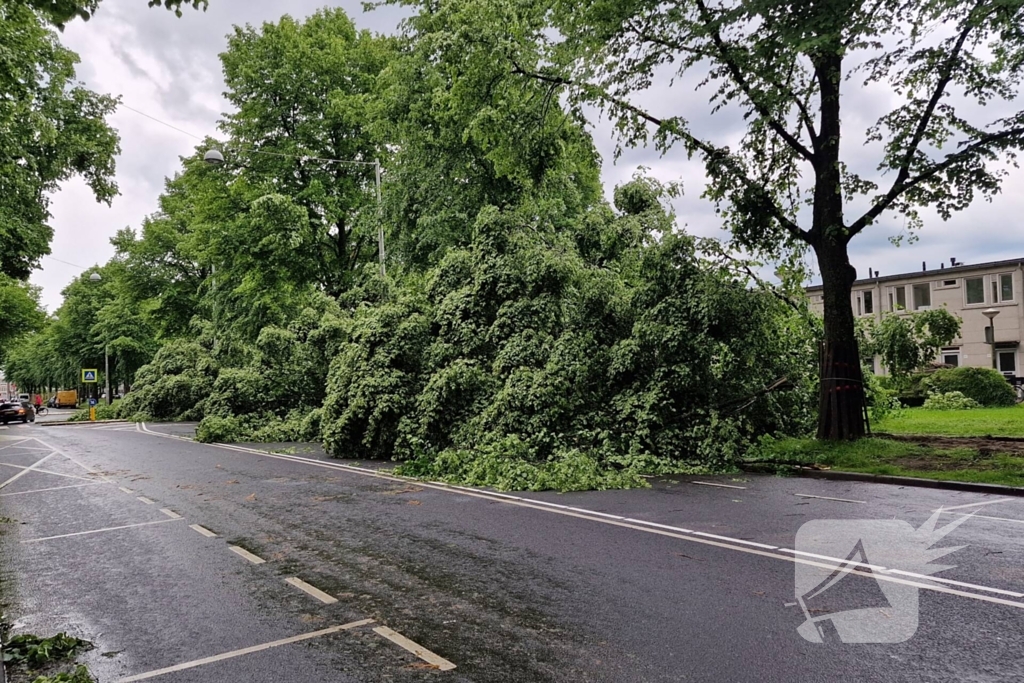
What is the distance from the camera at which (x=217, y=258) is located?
3056 centimetres

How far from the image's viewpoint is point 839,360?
14.6 m

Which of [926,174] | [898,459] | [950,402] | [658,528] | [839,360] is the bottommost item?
[658,528]

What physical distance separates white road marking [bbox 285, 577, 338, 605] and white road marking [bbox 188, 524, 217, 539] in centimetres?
252

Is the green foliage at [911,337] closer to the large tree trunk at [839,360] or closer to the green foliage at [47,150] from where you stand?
the large tree trunk at [839,360]

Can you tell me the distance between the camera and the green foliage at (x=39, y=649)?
4.64 m

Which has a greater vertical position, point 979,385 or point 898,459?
point 979,385

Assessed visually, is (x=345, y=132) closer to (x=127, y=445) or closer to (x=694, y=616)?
(x=127, y=445)

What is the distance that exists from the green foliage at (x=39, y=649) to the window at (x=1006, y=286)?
48539mm

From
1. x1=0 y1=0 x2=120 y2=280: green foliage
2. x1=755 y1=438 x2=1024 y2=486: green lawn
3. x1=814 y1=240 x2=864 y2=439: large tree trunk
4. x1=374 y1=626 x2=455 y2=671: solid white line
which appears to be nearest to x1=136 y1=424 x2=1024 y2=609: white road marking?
x1=374 y1=626 x2=455 y2=671: solid white line

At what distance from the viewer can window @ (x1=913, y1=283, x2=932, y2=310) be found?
44287mm

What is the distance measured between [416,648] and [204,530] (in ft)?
17.1

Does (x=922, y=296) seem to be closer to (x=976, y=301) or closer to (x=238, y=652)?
(x=976, y=301)

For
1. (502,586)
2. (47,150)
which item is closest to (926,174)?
(502,586)
